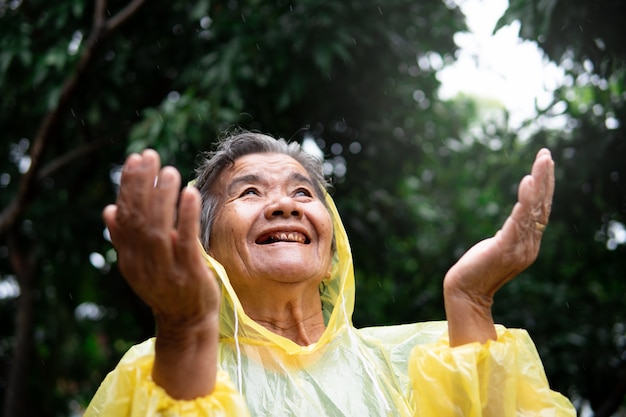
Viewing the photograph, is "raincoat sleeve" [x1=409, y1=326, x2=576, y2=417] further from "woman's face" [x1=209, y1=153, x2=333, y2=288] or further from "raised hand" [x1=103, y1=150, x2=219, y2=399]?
"raised hand" [x1=103, y1=150, x2=219, y2=399]

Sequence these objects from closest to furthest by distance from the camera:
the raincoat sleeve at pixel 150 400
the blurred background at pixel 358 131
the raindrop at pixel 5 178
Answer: the raincoat sleeve at pixel 150 400 → the blurred background at pixel 358 131 → the raindrop at pixel 5 178

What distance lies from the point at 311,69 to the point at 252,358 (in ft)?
10.2

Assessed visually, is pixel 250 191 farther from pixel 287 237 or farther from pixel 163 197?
pixel 163 197

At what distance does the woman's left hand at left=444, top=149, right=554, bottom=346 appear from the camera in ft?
6.46

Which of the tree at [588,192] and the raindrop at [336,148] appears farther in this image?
the raindrop at [336,148]

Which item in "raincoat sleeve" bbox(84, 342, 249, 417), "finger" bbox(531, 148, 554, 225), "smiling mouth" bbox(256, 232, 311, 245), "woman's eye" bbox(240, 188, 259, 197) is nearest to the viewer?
"raincoat sleeve" bbox(84, 342, 249, 417)

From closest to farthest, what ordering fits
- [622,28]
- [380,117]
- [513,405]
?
[513,405] → [622,28] → [380,117]

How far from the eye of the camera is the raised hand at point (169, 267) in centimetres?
154

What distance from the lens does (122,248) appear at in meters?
1.60

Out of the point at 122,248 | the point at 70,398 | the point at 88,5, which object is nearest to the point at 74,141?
the point at 88,5

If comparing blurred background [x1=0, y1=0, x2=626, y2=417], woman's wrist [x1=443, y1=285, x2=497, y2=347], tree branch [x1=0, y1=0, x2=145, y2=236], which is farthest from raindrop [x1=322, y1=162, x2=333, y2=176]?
woman's wrist [x1=443, y1=285, x2=497, y2=347]

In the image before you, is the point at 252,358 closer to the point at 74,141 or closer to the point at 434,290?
the point at 434,290

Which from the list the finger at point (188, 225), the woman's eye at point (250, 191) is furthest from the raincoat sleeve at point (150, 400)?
the woman's eye at point (250, 191)

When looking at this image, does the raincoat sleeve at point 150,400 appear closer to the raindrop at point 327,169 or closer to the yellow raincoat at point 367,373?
the yellow raincoat at point 367,373
